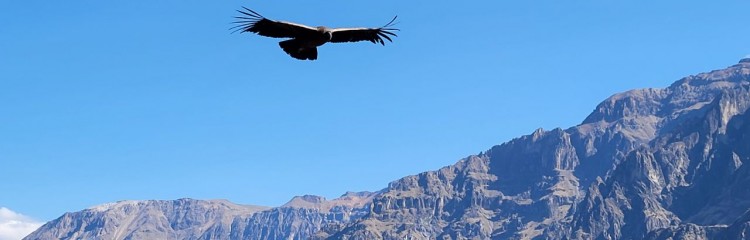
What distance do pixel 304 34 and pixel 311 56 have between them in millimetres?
880

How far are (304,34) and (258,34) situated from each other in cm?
96

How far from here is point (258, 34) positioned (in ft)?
74.0

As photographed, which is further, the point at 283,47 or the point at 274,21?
the point at 283,47

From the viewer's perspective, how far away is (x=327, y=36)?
75.5ft

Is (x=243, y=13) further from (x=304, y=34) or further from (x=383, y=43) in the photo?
(x=383, y=43)

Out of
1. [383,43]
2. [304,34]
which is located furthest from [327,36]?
[383,43]

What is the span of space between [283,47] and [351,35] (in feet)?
5.67

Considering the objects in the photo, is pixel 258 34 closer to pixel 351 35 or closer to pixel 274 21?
pixel 274 21

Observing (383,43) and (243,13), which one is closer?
(243,13)

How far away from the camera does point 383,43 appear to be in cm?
2469

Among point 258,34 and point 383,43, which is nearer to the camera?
point 258,34

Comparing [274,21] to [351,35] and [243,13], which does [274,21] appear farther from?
[351,35]

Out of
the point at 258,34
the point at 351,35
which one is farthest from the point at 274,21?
the point at 351,35

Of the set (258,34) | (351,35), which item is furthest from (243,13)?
(351,35)
